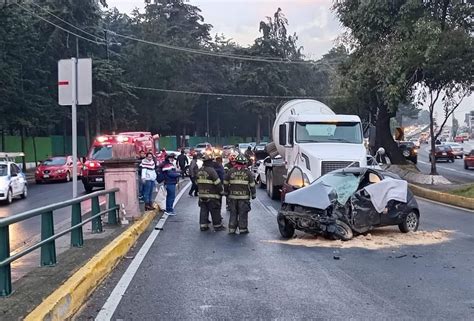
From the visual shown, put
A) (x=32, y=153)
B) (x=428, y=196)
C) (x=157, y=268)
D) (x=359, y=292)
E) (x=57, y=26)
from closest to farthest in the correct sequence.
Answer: (x=359, y=292) < (x=157, y=268) < (x=428, y=196) < (x=57, y=26) < (x=32, y=153)

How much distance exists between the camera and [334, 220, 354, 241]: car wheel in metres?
11.8

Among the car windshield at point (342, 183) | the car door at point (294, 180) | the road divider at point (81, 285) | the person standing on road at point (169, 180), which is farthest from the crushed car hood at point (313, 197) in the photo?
the person standing on road at point (169, 180)

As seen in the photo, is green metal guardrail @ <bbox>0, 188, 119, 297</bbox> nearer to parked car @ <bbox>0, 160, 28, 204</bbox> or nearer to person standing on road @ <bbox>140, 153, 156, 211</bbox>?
person standing on road @ <bbox>140, 153, 156, 211</bbox>

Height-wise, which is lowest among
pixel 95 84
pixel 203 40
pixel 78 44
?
pixel 95 84

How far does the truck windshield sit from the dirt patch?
5753 mm

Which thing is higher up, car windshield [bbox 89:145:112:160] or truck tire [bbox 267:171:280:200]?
car windshield [bbox 89:145:112:160]

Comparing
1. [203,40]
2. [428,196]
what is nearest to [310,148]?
[428,196]

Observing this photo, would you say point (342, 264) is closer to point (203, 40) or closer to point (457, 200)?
point (457, 200)

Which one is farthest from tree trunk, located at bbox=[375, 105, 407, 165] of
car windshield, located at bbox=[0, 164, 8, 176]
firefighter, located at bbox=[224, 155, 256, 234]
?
firefighter, located at bbox=[224, 155, 256, 234]

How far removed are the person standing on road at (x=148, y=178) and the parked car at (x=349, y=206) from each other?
506 centimetres

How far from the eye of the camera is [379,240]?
1195 cm

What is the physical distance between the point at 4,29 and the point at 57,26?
9.39 metres

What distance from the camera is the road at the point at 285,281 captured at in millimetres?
6699

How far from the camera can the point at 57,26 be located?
44.3 m
